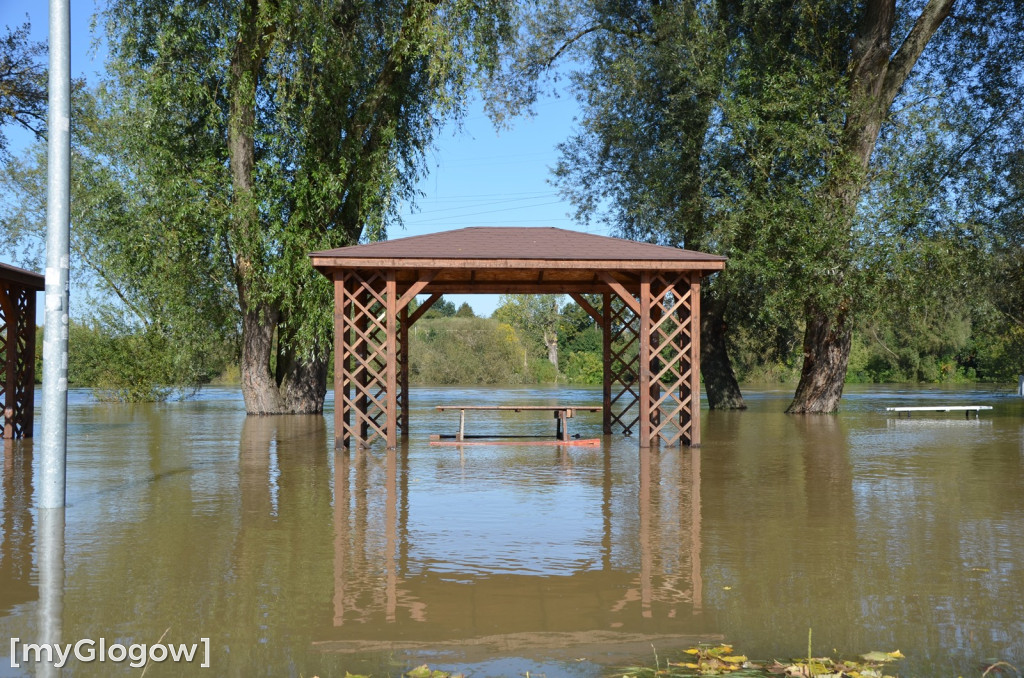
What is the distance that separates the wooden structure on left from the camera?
59.2ft

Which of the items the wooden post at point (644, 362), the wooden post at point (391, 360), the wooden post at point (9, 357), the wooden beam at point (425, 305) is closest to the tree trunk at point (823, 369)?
the wooden post at point (644, 362)

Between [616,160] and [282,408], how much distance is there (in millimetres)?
12219

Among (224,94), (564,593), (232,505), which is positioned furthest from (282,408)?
(564,593)

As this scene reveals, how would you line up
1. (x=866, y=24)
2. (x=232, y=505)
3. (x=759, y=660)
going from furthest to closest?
(x=866, y=24) < (x=232, y=505) < (x=759, y=660)

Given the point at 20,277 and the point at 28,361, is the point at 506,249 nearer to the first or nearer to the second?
the point at 20,277

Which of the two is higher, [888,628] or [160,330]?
[160,330]

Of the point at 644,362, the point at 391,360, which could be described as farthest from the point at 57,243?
the point at 644,362

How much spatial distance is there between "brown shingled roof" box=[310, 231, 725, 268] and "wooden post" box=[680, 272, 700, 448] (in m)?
0.67

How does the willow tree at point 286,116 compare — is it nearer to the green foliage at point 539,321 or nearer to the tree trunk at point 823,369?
the tree trunk at point 823,369

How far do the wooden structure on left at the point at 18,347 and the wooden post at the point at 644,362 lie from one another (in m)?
11.0

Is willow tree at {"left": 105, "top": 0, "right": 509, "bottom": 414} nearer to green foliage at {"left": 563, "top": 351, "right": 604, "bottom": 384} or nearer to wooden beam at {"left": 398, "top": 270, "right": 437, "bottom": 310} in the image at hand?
wooden beam at {"left": 398, "top": 270, "right": 437, "bottom": 310}

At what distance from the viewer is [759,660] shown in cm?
472

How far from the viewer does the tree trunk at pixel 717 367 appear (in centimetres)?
3038

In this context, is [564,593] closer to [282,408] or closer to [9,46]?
[282,408]
